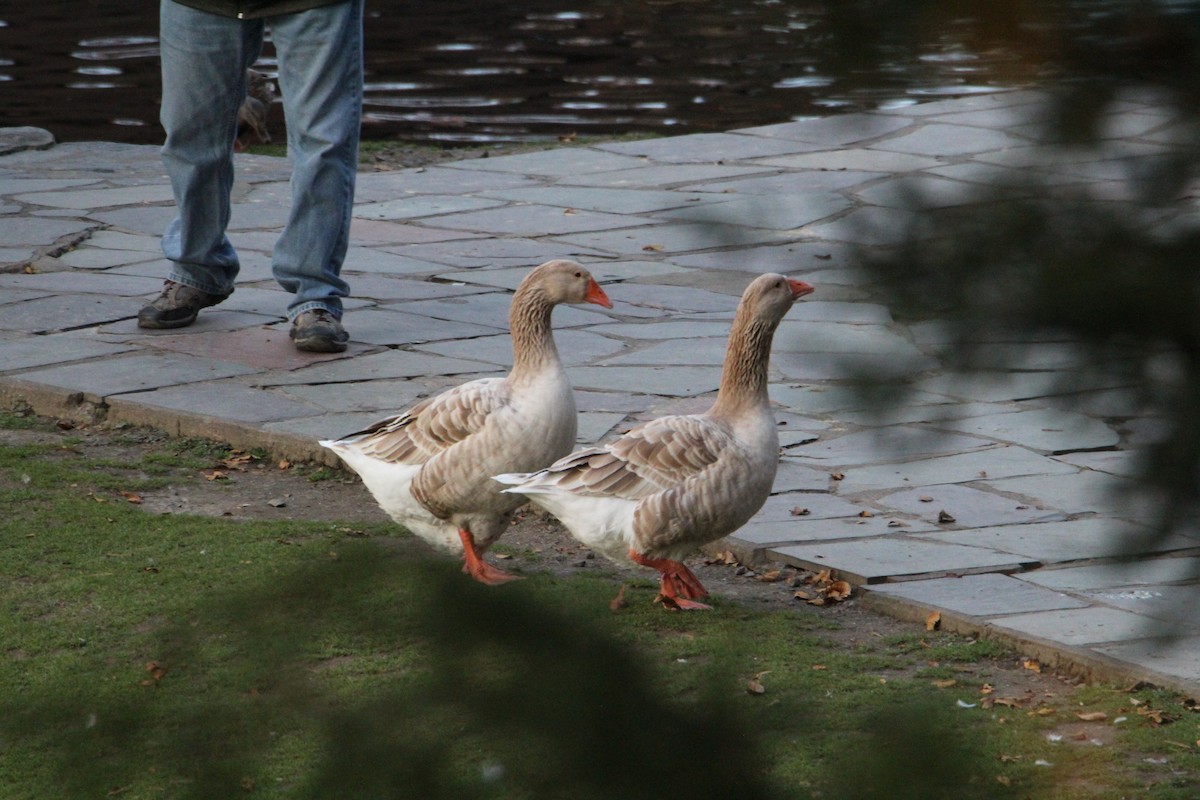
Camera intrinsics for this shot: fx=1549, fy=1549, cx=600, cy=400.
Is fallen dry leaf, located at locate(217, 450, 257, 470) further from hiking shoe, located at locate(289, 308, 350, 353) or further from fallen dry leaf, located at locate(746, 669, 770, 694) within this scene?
fallen dry leaf, located at locate(746, 669, 770, 694)

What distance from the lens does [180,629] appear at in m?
1.11

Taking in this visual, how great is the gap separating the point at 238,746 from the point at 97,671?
0.29 meters

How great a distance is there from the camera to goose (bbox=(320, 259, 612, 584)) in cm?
419

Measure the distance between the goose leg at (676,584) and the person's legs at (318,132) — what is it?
270 centimetres

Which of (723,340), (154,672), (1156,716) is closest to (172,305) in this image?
(723,340)

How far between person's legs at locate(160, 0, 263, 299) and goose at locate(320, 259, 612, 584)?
236 centimetres

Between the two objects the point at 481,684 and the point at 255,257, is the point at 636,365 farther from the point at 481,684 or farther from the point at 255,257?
the point at 481,684

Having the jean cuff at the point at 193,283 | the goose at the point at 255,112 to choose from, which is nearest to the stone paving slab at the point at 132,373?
the jean cuff at the point at 193,283

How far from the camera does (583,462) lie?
411 centimetres

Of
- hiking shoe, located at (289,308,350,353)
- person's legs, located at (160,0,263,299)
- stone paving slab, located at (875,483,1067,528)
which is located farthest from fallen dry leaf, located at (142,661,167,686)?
person's legs, located at (160,0,263,299)

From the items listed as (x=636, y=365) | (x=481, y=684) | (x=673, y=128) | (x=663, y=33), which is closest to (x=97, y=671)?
(x=481, y=684)

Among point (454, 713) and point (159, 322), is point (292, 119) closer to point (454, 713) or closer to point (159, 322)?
point (159, 322)

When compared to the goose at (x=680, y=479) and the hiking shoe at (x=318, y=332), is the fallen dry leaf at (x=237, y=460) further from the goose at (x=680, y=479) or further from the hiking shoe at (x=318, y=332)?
the goose at (x=680, y=479)

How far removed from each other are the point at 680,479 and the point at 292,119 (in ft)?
9.66
